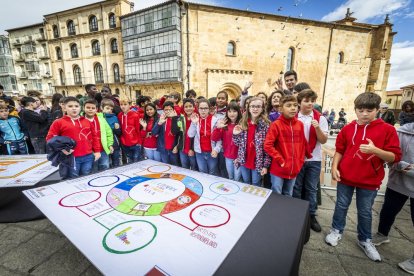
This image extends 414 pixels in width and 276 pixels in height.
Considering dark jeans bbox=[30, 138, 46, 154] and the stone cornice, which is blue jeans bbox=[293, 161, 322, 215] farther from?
the stone cornice

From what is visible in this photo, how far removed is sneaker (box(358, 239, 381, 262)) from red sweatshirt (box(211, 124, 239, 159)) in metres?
1.81

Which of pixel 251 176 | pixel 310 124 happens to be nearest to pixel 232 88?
pixel 251 176

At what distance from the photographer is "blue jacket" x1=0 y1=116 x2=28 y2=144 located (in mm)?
3763

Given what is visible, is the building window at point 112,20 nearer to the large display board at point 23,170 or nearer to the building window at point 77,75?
the building window at point 77,75

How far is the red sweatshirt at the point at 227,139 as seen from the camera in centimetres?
296

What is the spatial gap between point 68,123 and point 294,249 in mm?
3125

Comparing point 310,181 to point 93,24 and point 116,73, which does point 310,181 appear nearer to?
point 116,73

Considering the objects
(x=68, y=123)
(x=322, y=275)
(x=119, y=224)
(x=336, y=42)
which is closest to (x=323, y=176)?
(x=322, y=275)

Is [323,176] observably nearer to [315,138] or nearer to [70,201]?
[315,138]

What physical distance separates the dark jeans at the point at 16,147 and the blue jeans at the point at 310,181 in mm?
5525

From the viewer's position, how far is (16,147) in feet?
13.0

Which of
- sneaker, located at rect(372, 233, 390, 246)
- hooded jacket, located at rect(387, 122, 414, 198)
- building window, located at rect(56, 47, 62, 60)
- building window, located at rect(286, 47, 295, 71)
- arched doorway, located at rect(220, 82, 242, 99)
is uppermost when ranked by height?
building window, located at rect(56, 47, 62, 60)

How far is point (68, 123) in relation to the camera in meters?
2.69

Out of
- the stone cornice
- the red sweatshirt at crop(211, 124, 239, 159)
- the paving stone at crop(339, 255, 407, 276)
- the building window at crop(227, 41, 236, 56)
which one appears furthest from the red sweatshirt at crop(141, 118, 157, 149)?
the building window at crop(227, 41, 236, 56)
